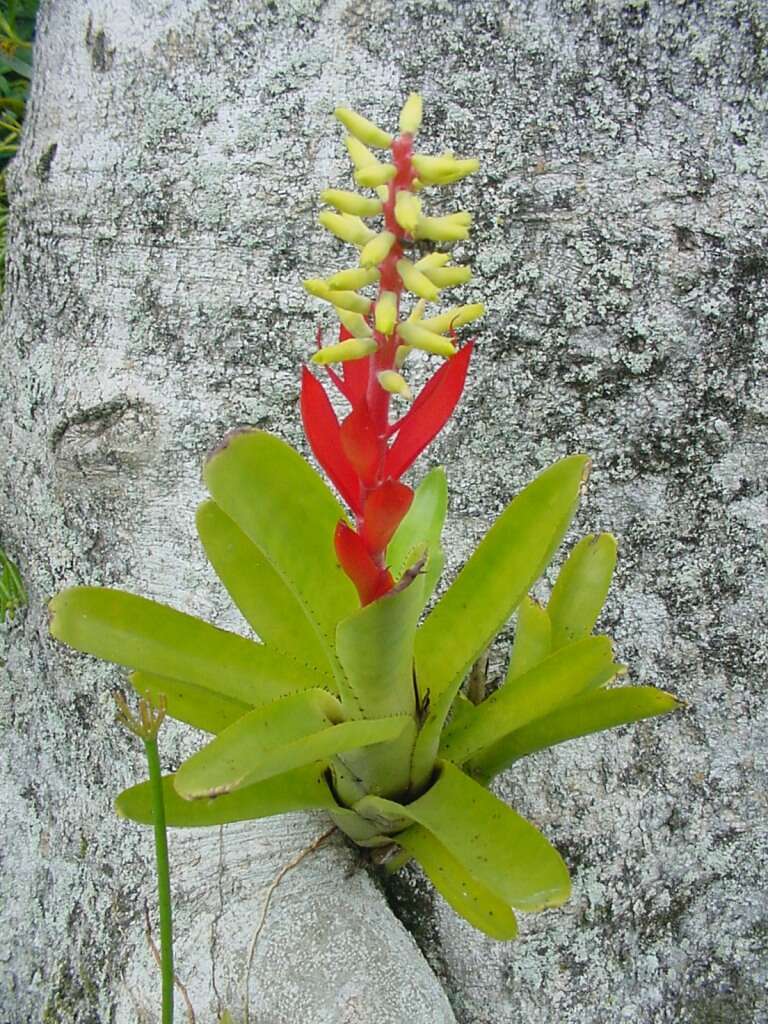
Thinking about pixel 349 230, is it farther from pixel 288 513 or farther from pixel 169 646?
pixel 169 646

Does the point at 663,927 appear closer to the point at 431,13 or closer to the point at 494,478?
the point at 494,478

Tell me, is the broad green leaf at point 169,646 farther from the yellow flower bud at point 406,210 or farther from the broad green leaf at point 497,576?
the yellow flower bud at point 406,210

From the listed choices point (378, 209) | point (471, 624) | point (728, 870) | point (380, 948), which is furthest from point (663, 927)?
point (378, 209)

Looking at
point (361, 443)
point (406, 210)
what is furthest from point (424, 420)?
point (406, 210)

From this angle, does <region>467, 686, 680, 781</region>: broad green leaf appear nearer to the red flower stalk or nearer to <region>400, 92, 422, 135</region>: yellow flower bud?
the red flower stalk

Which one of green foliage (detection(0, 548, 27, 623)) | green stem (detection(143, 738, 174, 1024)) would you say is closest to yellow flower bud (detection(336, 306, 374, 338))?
green stem (detection(143, 738, 174, 1024))

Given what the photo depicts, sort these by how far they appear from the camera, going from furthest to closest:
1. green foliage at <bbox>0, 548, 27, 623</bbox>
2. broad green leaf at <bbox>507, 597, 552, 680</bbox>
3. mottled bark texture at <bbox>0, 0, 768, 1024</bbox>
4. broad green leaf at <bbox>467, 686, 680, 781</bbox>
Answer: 1. green foliage at <bbox>0, 548, 27, 623</bbox>
2. mottled bark texture at <bbox>0, 0, 768, 1024</bbox>
3. broad green leaf at <bbox>507, 597, 552, 680</bbox>
4. broad green leaf at <bbox>467, 686, 680, 781</bbox>
